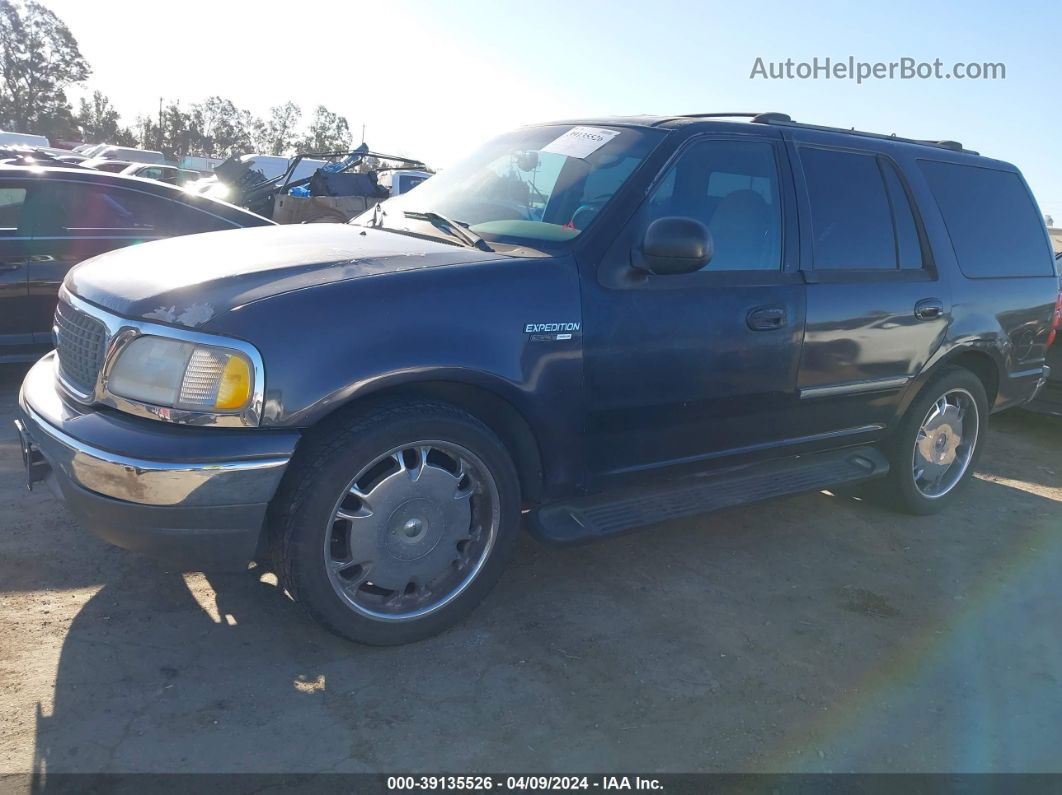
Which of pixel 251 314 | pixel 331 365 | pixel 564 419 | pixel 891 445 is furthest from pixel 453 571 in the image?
pixel 891 445

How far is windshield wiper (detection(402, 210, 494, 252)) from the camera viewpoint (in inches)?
125

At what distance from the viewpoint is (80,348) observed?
112 inches

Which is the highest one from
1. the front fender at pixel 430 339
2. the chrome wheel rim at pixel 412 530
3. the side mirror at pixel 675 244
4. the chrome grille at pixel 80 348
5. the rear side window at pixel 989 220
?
the rear side window at pixel 989 220

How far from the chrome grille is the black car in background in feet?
9.79

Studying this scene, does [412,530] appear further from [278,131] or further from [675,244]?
[278,131]

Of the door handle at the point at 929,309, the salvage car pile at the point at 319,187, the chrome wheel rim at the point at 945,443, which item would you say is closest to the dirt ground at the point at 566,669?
the chrome wheel rim at the point at 945,443

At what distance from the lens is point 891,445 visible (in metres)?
4.53

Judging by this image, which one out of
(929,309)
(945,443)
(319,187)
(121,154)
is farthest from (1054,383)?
(121,154)

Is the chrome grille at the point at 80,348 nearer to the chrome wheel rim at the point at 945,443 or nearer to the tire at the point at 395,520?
the tire at the point at 395,520

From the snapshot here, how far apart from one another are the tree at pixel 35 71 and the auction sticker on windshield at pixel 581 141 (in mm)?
79245

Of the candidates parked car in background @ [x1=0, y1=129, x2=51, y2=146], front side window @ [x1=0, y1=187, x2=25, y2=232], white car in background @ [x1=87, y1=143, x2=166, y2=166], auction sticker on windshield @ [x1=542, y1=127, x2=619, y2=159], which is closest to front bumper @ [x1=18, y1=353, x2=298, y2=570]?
auction sticker on windshield @ [x1=542, y1=127, x2=619, y2=159]

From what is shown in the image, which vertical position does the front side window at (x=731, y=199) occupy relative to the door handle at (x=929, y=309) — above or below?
above

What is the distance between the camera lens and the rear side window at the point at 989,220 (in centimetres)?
447

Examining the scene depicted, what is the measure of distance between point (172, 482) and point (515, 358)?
1.14 meters
